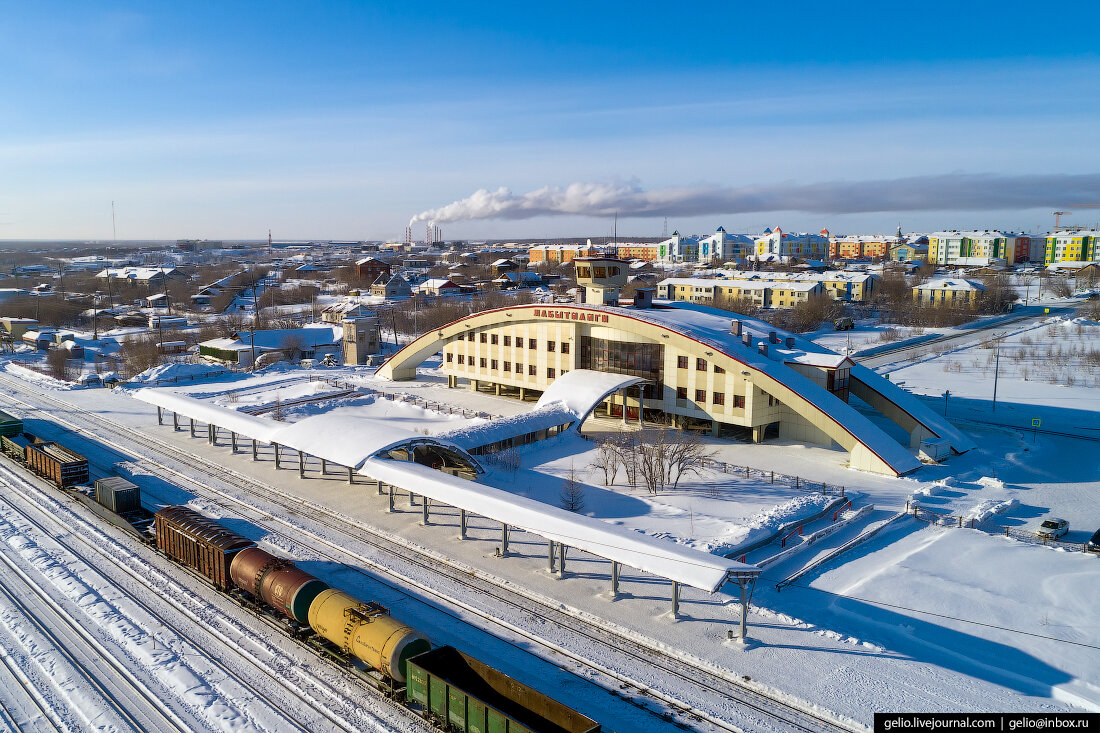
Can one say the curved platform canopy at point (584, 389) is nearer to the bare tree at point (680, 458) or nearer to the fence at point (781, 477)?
the bare tree at point (680, 458)

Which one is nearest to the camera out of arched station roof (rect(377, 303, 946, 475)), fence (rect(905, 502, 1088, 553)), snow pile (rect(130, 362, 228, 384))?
fence (rect(905, 502, 1088, 553))

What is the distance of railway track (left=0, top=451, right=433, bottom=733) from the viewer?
1716 centimetres

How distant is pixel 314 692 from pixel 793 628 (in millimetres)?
13321

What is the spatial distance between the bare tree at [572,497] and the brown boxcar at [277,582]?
1075 centimetres

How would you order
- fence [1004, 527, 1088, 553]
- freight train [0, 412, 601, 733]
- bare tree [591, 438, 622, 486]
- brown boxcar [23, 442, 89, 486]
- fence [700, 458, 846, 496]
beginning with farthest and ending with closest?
bare tree [591, 438, 622, 486] < brown boxcar [23, 442, 89, 486] < fence [700, 458, 846, 496] < fence [1004, 527, 1088, 553] < freight train [0, 412, 601, 733]

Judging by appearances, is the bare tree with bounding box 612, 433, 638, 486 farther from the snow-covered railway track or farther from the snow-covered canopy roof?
the snow-covered railway track

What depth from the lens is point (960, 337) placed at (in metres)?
83.6

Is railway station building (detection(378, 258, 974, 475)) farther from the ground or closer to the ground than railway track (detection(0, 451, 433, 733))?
farther from the ground

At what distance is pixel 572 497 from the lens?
97.6 ft

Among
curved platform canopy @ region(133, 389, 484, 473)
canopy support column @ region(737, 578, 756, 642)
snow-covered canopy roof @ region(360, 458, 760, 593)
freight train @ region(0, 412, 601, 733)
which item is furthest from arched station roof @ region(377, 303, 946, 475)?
freight train @ region(0, 412, 601, 733)

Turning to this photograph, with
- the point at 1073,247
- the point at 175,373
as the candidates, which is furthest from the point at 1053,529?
the point at 1073,247

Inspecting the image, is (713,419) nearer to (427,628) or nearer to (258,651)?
(427,628)

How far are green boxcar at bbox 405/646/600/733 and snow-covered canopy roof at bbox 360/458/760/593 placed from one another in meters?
5.85

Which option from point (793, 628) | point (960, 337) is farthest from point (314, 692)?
point (960, 337)
